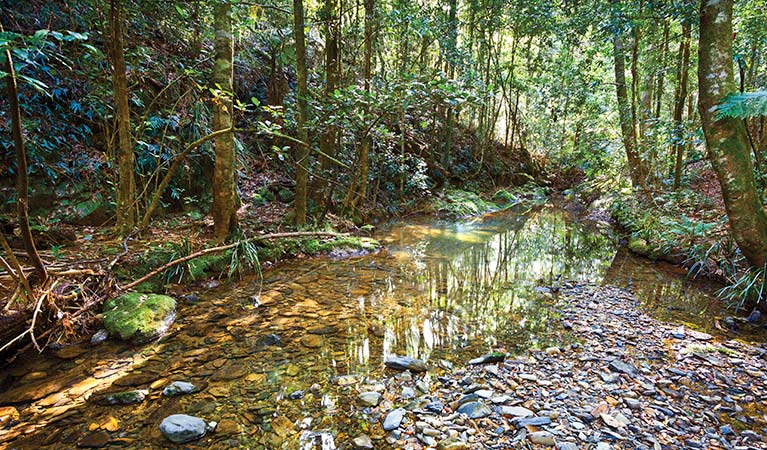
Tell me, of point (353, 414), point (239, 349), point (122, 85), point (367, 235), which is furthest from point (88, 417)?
point (367, 235)

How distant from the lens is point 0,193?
649 centimetres

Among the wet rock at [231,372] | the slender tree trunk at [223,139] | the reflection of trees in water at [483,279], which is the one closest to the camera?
the wet rock at [231,372]

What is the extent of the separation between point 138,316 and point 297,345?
2076 millimetres

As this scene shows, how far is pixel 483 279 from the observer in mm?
7203

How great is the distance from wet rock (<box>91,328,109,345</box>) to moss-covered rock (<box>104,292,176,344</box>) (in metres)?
0.05

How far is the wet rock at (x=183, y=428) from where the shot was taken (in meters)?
2.89

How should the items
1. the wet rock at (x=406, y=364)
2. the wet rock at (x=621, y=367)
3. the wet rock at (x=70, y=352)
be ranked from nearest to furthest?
the wet rock at (x=621, y=367) → the wet rock at (x=406, y=364) → the wet rock at (x=70, y=352)

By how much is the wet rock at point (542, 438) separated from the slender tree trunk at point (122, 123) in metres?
6.98

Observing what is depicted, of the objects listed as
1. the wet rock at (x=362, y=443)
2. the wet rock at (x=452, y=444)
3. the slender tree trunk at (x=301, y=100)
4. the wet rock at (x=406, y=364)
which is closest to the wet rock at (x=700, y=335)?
the wet rock at (x=406, y=364)

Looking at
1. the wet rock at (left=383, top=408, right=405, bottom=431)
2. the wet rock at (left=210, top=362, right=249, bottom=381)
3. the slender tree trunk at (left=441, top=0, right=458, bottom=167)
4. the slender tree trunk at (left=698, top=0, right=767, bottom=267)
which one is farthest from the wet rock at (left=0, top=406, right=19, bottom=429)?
the slender tree trunk at (left=441, top=0, right=458, bottom=167)

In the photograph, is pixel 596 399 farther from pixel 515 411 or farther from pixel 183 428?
pixel 183 428

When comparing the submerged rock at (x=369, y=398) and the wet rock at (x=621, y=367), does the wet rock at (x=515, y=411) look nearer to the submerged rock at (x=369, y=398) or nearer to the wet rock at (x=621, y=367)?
the submerged rock at (x=369, y=398)

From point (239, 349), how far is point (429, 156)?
15625 millimetres

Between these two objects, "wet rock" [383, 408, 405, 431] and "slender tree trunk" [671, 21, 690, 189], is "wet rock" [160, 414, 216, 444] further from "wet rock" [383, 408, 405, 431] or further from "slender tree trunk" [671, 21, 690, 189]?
"slender tree trunk" [671, 21, 690, 189]
